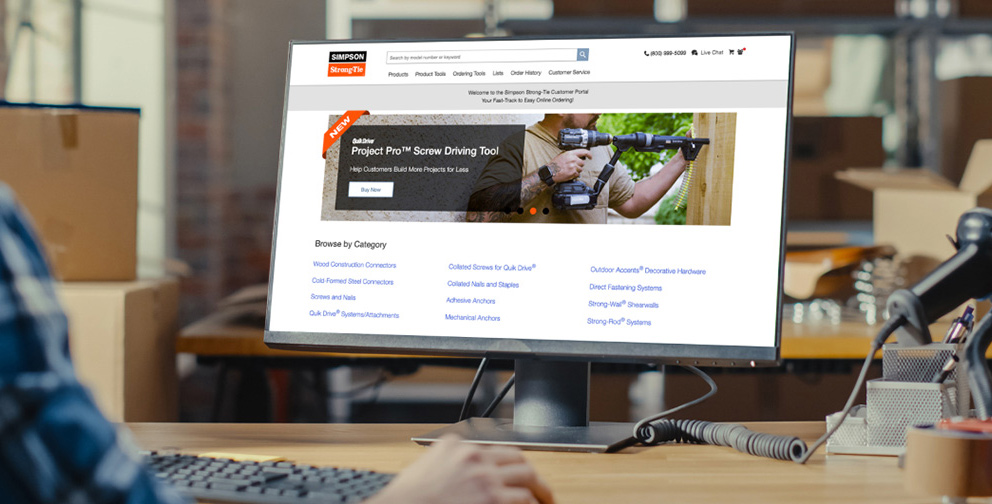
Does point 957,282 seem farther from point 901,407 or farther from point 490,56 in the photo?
point 490,56

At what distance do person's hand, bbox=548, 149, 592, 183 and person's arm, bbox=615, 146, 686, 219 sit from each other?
0.21 feet

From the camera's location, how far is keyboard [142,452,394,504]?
730 millimetres

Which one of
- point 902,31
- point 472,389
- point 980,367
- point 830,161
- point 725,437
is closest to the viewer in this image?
point 980,367

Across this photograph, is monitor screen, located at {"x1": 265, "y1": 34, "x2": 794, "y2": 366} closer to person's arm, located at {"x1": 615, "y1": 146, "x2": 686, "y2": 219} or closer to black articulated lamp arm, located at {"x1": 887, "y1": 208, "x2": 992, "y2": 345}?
person's arm, located at {"x1": 615, "y1": 146, "x2": 686, "y2": 219}

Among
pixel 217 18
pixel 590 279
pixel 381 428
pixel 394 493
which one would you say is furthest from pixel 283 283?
pixel 217 18

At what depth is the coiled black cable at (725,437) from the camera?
96 cm

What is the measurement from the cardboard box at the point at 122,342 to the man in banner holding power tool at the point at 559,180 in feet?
2.80

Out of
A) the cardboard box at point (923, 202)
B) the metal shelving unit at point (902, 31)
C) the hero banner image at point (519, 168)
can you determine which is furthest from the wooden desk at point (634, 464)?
the metal shelving unit at point (902, 31)

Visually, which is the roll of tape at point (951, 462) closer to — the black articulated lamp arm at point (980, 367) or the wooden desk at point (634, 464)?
the wooden desk at point (634, 464)

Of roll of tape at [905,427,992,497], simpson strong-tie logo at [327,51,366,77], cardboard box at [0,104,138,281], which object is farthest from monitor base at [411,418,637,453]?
cardboard box at [0,104,138,281]

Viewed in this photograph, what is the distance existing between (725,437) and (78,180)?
125 cm

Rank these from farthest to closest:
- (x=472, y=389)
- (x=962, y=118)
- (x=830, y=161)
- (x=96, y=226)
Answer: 1. (x=830, y=161)
2. (x=962, y=118)
3. (x=96, y=226)
4. (x=472, y=389)

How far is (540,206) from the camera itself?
1005mm

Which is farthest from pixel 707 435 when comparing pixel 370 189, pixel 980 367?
pixel 370 189
